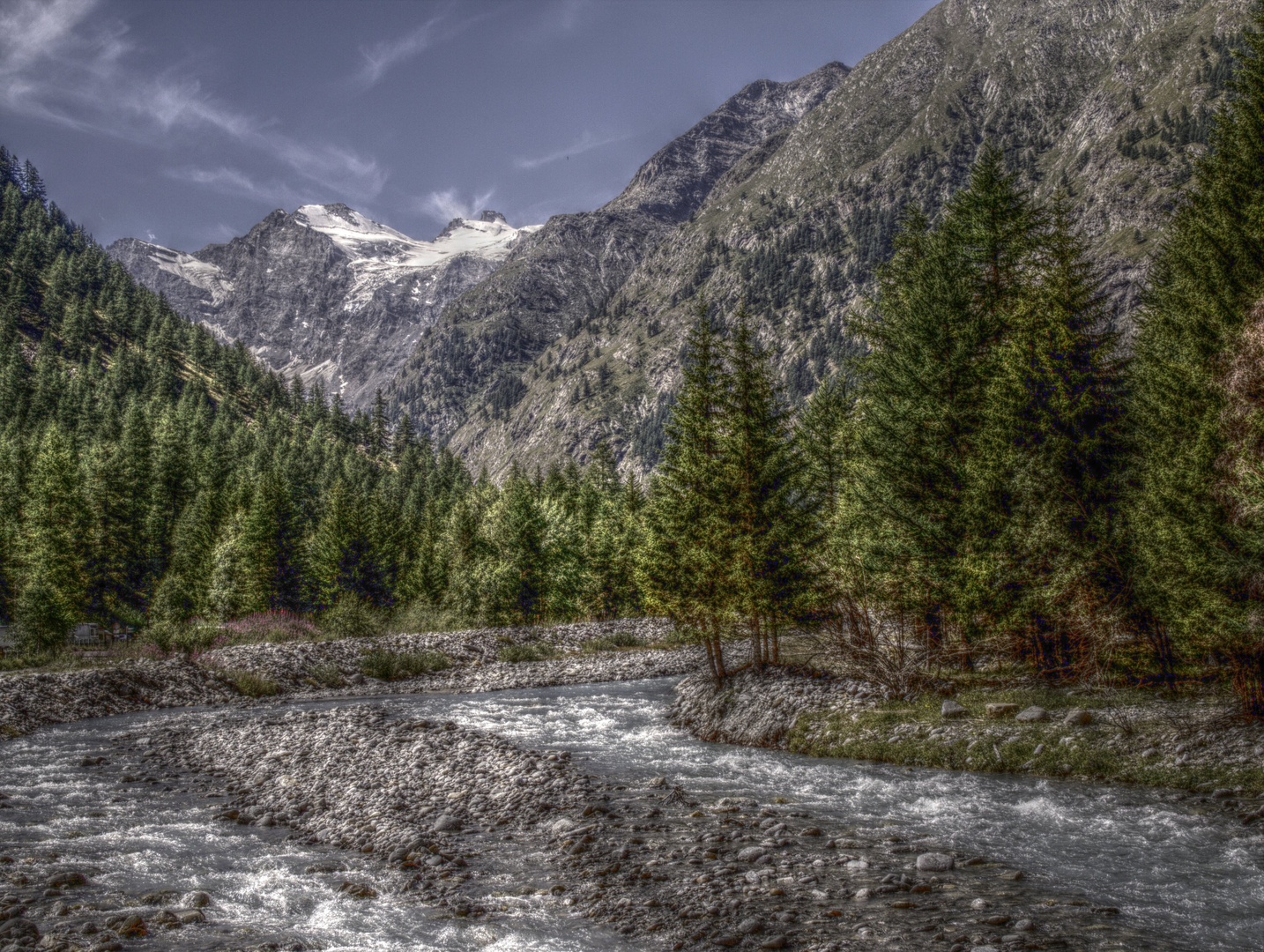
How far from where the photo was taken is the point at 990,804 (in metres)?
13.8

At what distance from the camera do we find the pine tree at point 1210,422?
49.5 ft

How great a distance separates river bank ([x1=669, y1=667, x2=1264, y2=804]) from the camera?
1434cm

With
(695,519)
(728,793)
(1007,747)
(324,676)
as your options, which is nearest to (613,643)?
(324,676)

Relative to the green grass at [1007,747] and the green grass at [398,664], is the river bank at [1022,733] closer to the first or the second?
the green grass at [1007,747]

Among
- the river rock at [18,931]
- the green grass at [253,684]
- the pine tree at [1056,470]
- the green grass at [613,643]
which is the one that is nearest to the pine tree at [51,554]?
the green grass at [253,684]

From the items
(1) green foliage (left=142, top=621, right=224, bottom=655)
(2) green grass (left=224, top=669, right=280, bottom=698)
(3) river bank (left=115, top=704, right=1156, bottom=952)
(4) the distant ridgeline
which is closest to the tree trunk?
(3) river bank (left=115, top=704, right=1156, bottom=952)

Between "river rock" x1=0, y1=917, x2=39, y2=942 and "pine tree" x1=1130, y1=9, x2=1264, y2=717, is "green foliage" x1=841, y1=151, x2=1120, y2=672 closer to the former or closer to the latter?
"pine tree" x1=1130, y1=9, x2=1264, y2=717

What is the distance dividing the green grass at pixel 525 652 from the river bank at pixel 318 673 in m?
0.17

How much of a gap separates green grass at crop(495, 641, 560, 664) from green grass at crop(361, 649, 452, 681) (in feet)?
16.2

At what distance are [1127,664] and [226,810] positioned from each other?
2446cm

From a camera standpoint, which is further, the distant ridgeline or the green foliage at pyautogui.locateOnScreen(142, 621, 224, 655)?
the distant ridgeline

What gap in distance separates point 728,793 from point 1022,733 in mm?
7872

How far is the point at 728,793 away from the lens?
50.6 feet

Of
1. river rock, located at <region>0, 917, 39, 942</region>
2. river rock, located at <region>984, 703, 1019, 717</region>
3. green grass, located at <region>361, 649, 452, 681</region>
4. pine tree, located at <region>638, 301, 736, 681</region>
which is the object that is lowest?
green grass, located at <region>361, 649, 452, 681</region>
